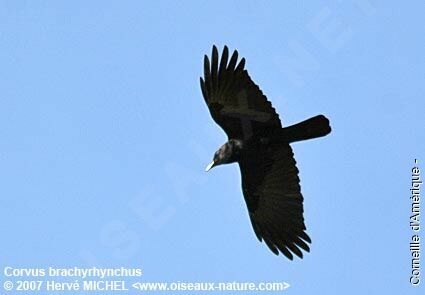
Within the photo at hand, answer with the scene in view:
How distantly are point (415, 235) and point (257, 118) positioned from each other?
9.79ft

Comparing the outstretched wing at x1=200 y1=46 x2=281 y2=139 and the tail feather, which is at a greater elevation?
the outstretched wing at x1=200 y1=46 x2=281 y2=139

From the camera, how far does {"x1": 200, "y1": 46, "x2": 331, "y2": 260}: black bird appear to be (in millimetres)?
13781

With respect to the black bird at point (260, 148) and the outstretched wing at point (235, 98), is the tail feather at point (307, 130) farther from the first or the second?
the outstretched wing at point (235, 98)

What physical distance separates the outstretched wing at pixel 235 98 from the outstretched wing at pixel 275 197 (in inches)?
18.0

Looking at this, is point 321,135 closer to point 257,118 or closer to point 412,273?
point 257,118

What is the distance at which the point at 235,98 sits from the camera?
13961 mm

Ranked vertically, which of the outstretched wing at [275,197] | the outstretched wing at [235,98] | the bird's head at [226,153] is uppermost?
the outstretched wing at [235,98]

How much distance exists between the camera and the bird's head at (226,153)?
14.4 m

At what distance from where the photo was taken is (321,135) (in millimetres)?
13539

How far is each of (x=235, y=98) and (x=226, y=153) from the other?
933mm

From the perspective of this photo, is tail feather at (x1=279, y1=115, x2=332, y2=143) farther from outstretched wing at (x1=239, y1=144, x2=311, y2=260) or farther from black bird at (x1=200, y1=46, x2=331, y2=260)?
outstretched wing at (x1=239, y1=144, x2=311, y2=260)

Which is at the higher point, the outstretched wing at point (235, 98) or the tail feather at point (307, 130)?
the outstretched wing at point (235, 98)

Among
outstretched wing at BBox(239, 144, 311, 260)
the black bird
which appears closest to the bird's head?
the black bird

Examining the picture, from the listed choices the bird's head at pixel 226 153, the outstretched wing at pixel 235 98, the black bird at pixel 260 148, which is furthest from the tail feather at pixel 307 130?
the bird's head at pixel 226 153
